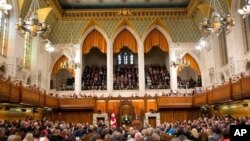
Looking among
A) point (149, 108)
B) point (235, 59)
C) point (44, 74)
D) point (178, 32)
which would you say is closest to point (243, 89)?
point (235, 59)

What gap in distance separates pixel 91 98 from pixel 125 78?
169 inches

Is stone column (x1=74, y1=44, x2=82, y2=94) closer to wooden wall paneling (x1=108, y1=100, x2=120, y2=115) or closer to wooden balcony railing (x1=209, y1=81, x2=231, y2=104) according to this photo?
wooden wall paneling (x1=108, y1=100, x2=120, y2=115)

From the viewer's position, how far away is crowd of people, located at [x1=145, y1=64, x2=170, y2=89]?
2365 centimetres

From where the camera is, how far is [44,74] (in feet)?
71.5

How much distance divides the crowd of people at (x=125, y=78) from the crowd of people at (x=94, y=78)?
0.97m

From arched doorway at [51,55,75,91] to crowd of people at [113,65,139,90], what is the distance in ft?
12.3

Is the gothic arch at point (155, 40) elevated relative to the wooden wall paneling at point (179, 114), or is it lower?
elevated

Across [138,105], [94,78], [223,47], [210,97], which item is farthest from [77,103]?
[223,47]

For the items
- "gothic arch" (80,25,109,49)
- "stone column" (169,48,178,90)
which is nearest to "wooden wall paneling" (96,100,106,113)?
"gothic arch" (80,25,109,49)

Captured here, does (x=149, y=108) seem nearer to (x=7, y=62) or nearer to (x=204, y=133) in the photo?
(x=7, y=62)

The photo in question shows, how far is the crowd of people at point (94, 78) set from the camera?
2367cm

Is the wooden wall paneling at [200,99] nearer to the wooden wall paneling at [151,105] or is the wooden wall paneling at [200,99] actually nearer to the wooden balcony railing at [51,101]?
the wooden wall paneling at [151,105]

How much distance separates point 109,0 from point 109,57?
185 inches

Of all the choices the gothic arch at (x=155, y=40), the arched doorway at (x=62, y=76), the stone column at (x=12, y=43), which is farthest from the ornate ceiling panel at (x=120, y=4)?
the stone column at (x=12, y=43)
